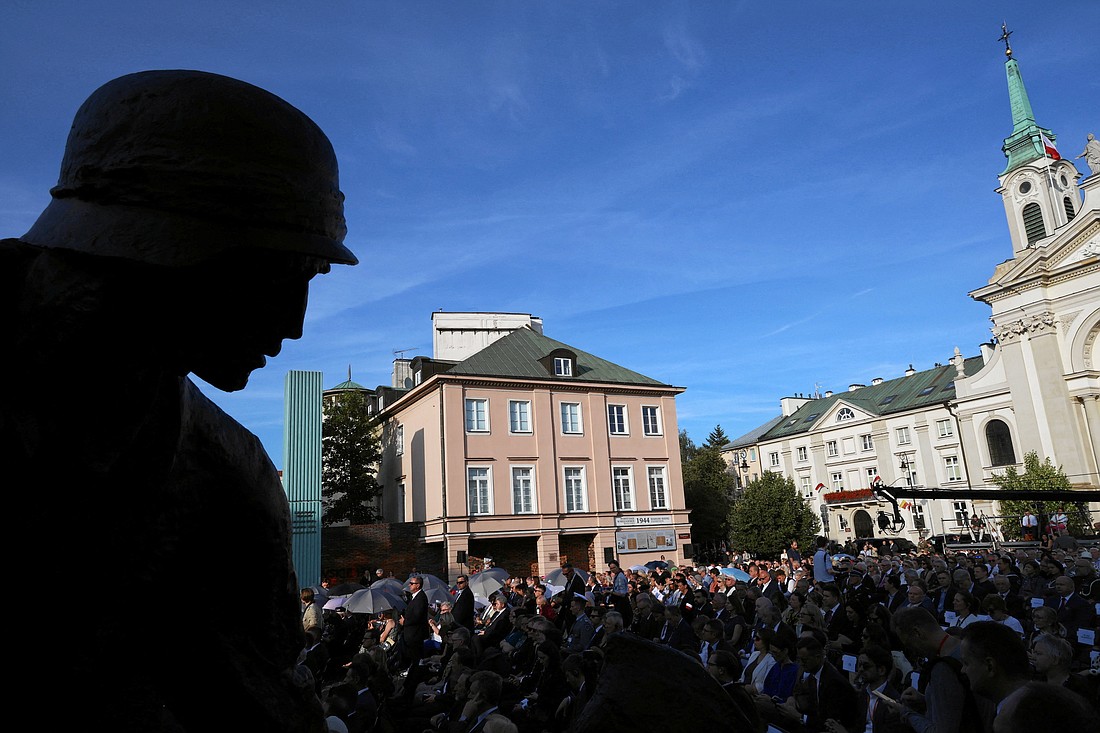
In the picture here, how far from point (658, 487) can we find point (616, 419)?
3487mm

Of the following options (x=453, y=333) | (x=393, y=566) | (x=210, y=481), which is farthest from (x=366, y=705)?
(x=453, y=333)

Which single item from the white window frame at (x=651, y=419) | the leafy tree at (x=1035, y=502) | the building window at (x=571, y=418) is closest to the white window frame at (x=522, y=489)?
the building window at (x=571, y=418)

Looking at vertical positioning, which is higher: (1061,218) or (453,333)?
(1061,218)

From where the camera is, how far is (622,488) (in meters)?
31.4

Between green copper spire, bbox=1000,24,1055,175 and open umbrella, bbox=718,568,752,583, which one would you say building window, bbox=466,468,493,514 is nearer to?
open umbrella, bbox=718,568,752,583

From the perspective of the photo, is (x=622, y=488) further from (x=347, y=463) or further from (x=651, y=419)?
(x=347, y=463)

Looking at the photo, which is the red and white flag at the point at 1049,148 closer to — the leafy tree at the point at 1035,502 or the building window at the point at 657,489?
the leafy tree at the point at 1035,502

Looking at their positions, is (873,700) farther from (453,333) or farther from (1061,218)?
(1061,218)

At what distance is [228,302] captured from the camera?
0.89 m

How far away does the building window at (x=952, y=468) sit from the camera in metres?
51.4

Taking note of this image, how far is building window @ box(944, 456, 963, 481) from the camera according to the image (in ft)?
169

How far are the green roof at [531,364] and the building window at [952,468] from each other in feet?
100.0

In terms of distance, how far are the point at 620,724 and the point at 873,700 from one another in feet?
19.6

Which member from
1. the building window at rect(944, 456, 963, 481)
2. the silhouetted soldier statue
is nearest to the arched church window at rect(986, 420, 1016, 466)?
the building window at rect(944, 456, 963, 481)
